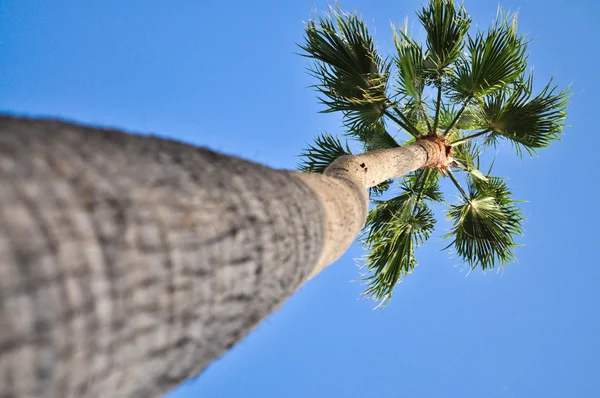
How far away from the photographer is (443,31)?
→ 5.84 metres

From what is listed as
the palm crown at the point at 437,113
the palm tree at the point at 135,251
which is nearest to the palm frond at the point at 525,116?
the palm crown at the point at 437,113

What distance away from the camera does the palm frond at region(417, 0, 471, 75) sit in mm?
5715

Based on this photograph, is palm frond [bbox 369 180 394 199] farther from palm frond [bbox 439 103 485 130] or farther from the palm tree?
the palm tree

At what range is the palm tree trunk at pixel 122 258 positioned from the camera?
2.49 ft

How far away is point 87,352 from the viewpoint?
0.86 metres

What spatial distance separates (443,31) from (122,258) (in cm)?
586

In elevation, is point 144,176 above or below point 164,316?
above

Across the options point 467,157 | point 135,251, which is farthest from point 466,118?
point 135,251

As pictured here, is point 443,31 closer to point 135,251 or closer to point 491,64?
point 491,64

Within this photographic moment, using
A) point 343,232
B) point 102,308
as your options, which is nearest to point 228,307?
point 102,308

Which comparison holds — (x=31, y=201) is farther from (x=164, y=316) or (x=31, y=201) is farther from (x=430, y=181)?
(x=430, y=181)

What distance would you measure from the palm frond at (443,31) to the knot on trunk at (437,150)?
2.89 ft

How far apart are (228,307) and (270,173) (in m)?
0.57

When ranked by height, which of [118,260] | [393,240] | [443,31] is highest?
[443,31]
